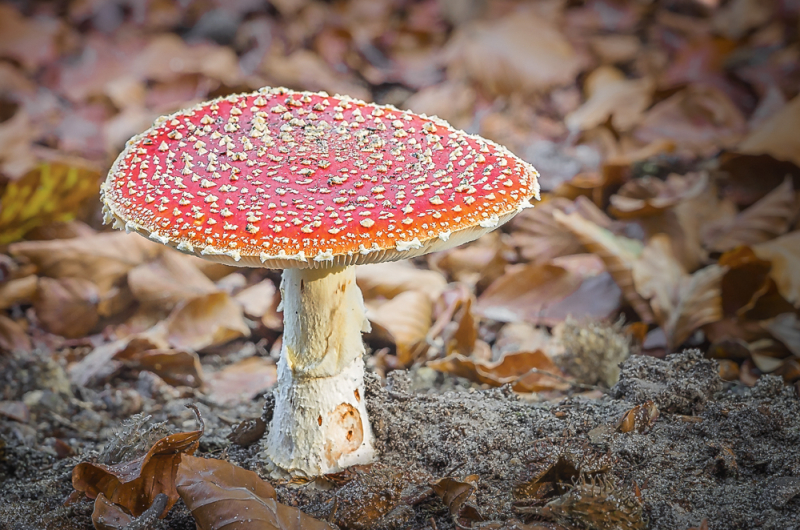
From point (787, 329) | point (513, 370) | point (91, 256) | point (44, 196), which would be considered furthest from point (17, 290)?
point (787, 329)

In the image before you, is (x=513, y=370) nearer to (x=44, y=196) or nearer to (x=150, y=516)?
(x=150, y=516)

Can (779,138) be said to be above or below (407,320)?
above

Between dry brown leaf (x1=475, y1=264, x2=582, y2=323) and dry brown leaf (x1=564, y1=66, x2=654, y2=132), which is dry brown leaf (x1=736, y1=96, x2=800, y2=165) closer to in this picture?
dry brown leaf (x1=564, y1=66, x2=654, y2=132)

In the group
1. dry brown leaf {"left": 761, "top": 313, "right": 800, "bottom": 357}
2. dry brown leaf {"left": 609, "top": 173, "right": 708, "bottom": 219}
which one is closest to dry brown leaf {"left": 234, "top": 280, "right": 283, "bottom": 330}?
dry brown leaf {"left": 609, "top": 173, "right": 708, "bottom": 219}

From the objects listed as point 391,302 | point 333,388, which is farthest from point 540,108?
point 333,388

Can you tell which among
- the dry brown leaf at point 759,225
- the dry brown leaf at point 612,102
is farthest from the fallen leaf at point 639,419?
the dry brown leaf at point 612,102

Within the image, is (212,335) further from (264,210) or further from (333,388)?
(264,210)
